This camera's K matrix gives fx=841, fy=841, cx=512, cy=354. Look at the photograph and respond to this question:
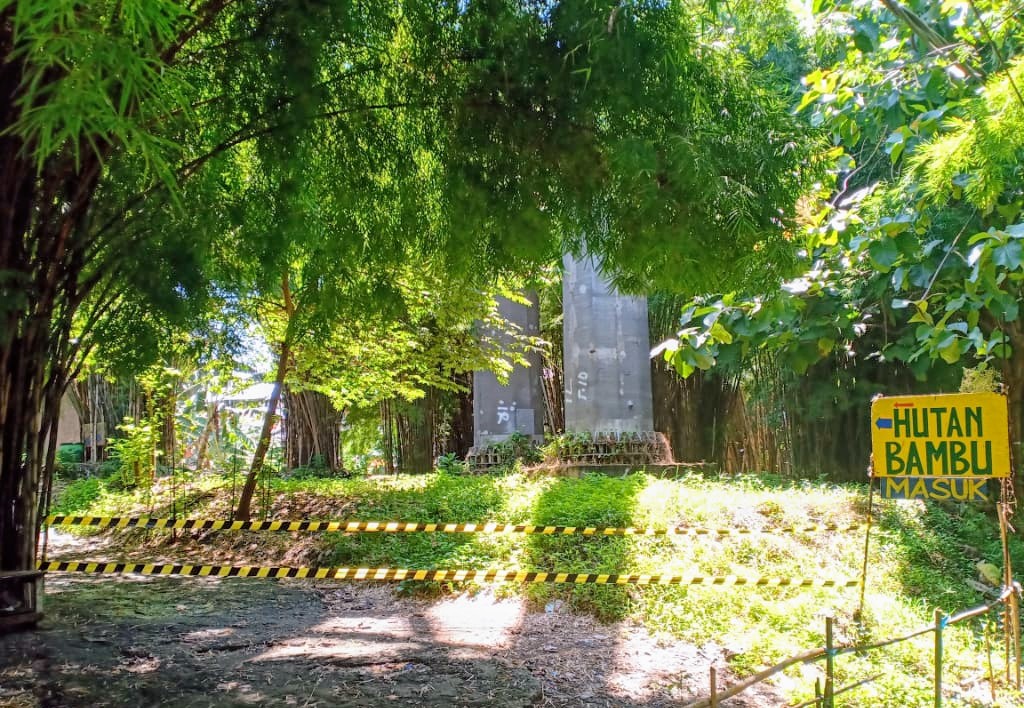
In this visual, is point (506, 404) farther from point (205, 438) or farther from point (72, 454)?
point (72, 454)

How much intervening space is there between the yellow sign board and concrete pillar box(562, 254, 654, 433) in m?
4.62

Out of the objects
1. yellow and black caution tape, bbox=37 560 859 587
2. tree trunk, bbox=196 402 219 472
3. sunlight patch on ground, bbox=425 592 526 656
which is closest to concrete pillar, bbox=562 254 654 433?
yellow and black caution tape, bbox=37 560 859 587

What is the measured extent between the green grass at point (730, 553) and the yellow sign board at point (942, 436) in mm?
1012

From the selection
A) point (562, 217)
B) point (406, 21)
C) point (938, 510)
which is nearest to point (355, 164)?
point (406, 21)

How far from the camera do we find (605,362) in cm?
999

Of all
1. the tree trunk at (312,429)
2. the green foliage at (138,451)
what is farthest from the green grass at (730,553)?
the tree trunk at (312,429)

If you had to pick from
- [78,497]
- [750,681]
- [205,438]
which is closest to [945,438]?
[750,681]

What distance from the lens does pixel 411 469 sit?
1408cm

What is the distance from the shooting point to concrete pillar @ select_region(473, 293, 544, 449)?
1150cm

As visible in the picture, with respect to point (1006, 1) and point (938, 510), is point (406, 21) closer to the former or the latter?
point (1006, 1)

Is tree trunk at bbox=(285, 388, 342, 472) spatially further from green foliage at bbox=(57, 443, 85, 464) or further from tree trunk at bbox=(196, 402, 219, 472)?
green foliage at bbox=(57, 443, 85, 464)

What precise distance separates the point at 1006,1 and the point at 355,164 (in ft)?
11.0

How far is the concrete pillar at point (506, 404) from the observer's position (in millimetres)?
11500

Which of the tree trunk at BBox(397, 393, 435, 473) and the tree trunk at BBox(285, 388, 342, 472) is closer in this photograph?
the tree trunk at BBox(285, 388, 342, 472)
